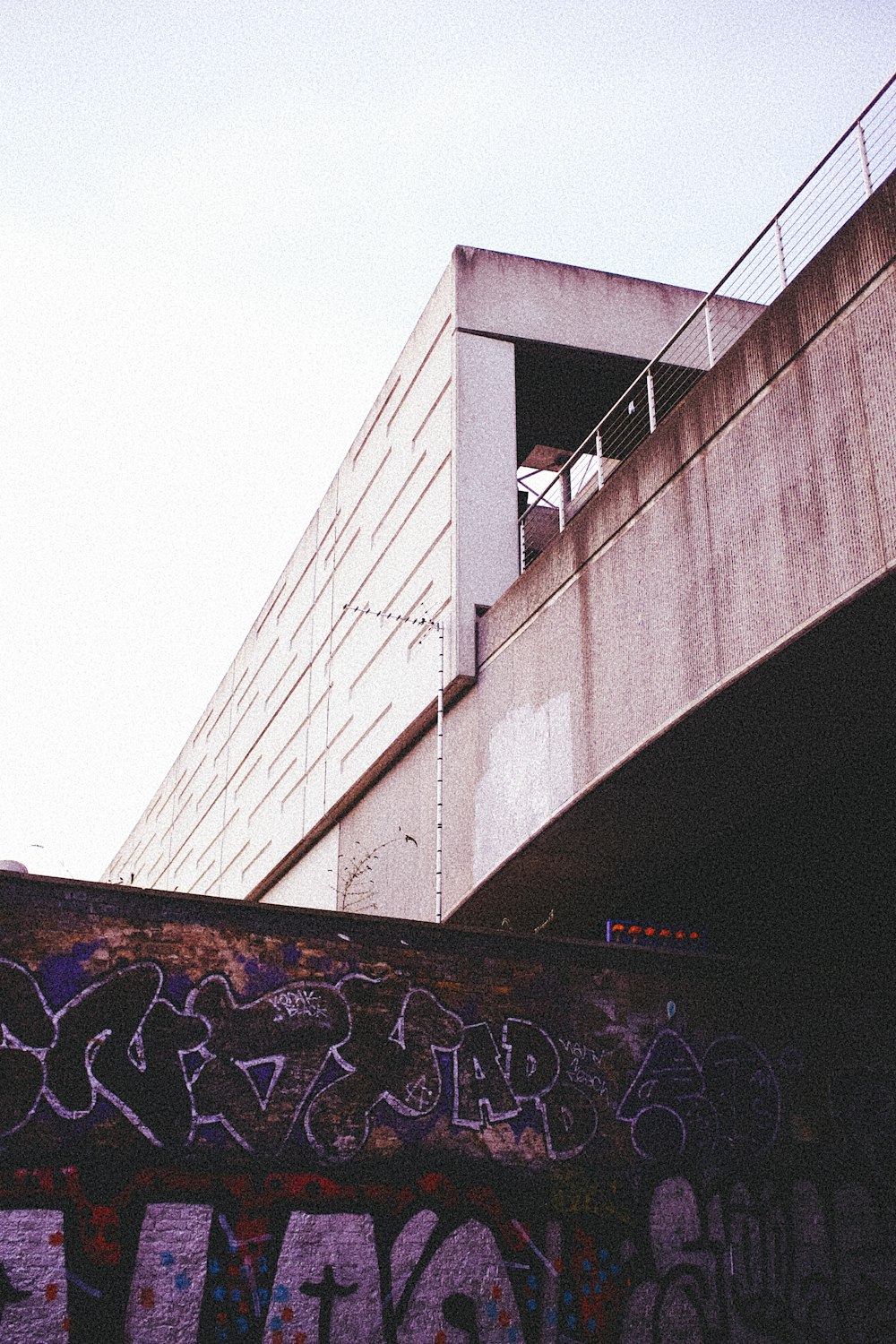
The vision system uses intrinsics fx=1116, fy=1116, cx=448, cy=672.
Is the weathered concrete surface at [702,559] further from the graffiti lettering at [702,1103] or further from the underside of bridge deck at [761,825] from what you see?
the graffiti lettering at [702,1103]

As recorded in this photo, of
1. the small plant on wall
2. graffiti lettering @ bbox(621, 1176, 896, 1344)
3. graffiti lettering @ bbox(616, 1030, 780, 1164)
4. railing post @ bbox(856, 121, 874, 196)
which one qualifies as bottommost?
graffiti lettering @ bbox(621, 1176, 896, 1344)

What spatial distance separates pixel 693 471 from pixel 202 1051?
6.47 m

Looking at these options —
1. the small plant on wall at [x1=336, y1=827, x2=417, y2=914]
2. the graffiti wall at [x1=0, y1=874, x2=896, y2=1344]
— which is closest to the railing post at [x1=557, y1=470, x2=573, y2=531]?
the small plant on wall at [x1=336, y1=827, x2=417, y2=914]

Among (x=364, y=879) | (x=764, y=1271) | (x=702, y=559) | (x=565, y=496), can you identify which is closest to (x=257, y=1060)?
(x=764, y=1271)

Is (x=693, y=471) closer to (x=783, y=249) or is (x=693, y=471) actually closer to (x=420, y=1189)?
(x=783, y=249)

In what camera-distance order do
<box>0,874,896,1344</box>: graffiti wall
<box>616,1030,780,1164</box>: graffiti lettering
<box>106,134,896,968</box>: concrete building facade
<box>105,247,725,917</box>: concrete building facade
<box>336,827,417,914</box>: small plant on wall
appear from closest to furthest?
<box>0,874,896,1344</box>: graffiti wall, <box>616,1030,780,1164</box>: graffiti lettering, <box>106,134,896,968</box>: concrete building facade, <box>105,247,725,917</box>: concrete building facade, <box>336,827,417,914</box>: small plant on wall

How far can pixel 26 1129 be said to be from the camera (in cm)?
616

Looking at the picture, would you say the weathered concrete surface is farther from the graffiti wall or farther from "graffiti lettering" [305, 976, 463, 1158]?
"graffiti lettering" [305, 976, 463, 1158]

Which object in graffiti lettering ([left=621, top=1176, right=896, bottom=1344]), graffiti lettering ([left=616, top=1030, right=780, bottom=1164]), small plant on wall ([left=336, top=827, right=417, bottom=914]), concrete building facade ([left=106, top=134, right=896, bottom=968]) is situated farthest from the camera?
small plant on wall ([left=336, top=827, right=417, bottom=914])

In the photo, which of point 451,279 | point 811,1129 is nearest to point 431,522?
Result: point 451,279

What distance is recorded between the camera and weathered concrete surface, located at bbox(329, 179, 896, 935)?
8.14 m

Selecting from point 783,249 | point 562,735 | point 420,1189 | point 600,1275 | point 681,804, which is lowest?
point 600,1275

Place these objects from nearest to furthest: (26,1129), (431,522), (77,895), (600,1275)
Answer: (26,1129) → (77,895) → (600,1275) → (431,522)

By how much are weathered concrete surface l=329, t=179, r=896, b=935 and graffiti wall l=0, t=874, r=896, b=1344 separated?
9.84ft
